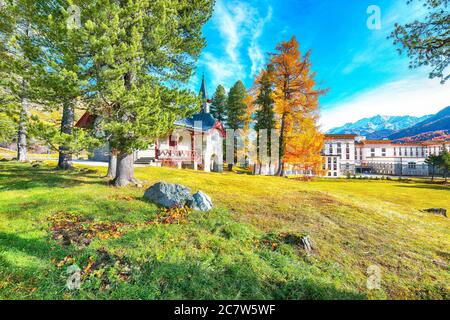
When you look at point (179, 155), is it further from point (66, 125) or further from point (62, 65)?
point (62, 65)

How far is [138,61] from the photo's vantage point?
7355 mm

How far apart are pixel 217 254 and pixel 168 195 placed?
3314mm

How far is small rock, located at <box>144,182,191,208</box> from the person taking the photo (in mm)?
6703

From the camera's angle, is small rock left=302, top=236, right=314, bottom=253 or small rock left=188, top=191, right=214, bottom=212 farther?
small rock left=188, top=191, right=214, bottom=212

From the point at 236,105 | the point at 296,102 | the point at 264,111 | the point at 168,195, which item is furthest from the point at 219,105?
the point at 168,195

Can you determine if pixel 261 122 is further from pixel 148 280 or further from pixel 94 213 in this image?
pixel 148 280

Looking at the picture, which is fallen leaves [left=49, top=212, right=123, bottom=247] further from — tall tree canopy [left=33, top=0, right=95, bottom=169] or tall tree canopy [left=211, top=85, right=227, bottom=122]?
tall tree canopy [left=211, top=85, right=227, bottom=122]

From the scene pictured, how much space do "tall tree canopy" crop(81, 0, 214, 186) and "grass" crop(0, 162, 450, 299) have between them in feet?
8.49

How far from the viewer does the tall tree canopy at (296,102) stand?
18.7 meters

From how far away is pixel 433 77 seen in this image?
5.69 meters

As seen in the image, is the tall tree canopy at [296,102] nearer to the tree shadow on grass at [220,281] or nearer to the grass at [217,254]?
the grass at [217,254]

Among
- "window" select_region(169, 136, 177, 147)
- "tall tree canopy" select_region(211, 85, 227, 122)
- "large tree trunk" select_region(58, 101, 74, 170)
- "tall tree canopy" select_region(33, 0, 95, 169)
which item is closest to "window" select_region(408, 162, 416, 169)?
"tall tree canopy" select_region(211, 85, 227, 122)
